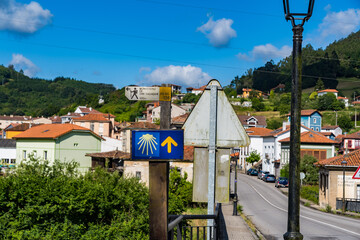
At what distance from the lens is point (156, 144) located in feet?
13.2

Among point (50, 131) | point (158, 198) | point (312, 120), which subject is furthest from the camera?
point (312, 120)

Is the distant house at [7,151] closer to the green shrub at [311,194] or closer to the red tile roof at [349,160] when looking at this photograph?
the green shrub at [311,194]

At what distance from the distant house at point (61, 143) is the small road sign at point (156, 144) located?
53.2 m

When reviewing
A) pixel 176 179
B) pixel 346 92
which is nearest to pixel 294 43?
pixel 176 179

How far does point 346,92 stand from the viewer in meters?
188

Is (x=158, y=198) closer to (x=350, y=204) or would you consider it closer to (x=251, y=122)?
(x=350, y=204)

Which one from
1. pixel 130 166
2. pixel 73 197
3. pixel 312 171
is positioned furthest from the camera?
pixel 312 171

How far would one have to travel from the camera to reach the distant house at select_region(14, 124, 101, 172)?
57719 millimetres

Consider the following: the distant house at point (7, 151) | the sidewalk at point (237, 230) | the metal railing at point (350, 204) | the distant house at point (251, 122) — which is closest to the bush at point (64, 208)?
the sidewalk at point (237, 230)

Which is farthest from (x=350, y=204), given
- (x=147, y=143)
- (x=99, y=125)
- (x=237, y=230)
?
(x=99, y=125)

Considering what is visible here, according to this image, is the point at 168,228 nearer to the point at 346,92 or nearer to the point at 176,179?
the point at 176,179

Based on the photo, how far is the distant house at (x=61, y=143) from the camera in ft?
189

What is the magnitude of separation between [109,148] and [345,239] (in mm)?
49690

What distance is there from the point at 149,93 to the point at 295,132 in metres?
1.79
